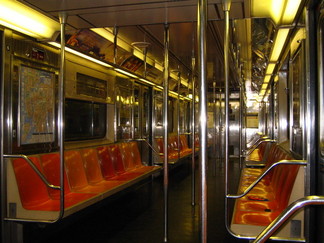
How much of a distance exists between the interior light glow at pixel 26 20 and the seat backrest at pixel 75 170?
154 cm

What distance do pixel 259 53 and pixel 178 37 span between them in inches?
66.8

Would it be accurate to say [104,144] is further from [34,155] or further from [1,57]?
[1,57]

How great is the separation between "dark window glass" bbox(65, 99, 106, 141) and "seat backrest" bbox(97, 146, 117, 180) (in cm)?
34

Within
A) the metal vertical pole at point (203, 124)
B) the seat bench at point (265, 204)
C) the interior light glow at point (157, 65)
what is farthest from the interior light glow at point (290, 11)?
the interior light glow at point (157, 65)

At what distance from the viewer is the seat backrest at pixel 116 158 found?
18.2 ft

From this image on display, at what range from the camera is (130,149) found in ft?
20.7

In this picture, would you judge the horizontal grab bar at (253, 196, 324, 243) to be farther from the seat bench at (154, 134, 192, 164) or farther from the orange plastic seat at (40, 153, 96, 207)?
the seat bench at (154, 134, 192, 164)

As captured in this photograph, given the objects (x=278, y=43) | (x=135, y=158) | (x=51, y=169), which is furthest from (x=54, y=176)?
(x=278, y=43)

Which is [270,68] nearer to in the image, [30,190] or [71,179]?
[71,179]

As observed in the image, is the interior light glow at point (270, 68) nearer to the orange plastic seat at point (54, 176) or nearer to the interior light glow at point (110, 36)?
the interior light glow at point (110, 36)

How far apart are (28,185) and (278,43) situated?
360 centimetres

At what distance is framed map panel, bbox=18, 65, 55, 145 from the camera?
3.51 meters

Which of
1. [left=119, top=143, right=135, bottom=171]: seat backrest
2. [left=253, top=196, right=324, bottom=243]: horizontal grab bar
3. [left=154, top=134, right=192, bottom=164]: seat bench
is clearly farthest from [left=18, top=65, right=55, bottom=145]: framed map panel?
[left=154, top=134, right=192, bottom=164]: seat bench

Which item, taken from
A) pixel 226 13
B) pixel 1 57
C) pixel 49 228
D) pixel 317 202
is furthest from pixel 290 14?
pixel 49 228
